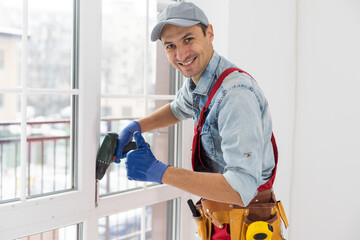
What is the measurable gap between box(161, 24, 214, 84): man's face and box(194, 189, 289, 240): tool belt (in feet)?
1.98

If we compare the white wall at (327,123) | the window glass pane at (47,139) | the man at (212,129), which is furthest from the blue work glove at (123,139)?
the window glass pane at (47,139)

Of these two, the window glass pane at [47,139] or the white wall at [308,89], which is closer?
the white wall at [308,89]

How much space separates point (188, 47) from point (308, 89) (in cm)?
133

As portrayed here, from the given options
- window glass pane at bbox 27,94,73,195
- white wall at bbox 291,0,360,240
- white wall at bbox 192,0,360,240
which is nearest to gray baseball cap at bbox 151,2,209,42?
white wall at bbox 192,0,360,240

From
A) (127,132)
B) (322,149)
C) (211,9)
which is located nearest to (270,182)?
(127,132)

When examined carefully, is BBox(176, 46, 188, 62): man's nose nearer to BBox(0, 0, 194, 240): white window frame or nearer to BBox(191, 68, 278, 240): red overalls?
BBox(191, 68, 278, 240): red overalls

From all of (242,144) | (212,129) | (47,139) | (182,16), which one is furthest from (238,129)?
(47,139)

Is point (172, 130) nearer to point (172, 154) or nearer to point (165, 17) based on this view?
point (172, 154)

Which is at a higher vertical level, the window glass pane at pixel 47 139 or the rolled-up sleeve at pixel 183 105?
the rolled-up sleeve at pixel 183 105

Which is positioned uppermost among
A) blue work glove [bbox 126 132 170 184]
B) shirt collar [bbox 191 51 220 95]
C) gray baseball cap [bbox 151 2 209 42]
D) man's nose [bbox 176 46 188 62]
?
gray baseball cap [bbox 151 2 209 42]

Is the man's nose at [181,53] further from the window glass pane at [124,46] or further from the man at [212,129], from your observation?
the window glass pane at [124,46]

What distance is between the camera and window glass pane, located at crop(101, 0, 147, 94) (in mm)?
2043

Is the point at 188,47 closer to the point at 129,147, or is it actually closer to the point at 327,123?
the point at 129,147

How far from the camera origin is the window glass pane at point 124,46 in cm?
204
